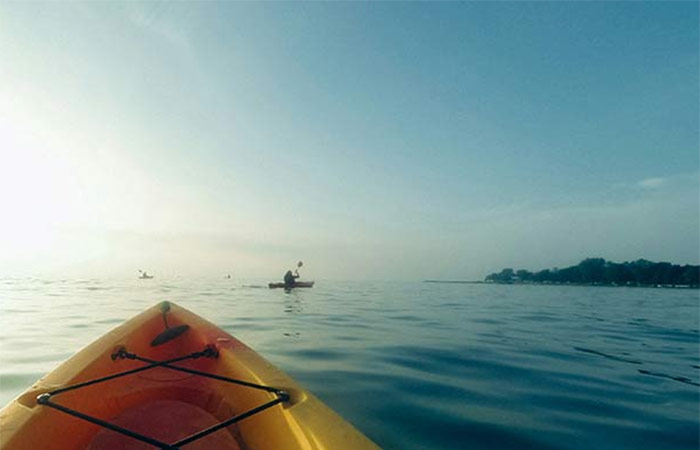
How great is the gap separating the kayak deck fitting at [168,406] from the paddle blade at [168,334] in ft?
0.05

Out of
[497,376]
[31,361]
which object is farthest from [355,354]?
[31,361]

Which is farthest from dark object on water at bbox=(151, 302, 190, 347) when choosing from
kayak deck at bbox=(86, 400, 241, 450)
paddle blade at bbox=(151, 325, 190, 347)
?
kayak deck at bbox=(86, 400, 241, 450)

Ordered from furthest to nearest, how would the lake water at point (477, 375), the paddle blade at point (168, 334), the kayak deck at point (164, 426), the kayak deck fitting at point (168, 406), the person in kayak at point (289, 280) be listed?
1. the person in kayak at point (289, 280)
2. the paddle blade at point (168, 334)
3. the lake water at point (477, 375)
4. the kayak deck at point (164, 426)
5. the kayak deck fitting at point (168, 406)

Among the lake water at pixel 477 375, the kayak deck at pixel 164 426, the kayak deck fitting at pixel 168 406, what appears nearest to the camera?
the kayak deck fitting at pixel 168 406

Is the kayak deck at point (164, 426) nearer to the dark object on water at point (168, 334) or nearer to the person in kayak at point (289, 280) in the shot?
the dark object on water at point (168, 334)

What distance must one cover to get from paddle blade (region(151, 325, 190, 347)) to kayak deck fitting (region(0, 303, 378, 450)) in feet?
0.05

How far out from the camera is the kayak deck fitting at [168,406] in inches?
91.8

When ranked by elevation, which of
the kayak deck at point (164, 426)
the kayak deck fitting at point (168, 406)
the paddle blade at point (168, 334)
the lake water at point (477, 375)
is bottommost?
the lake water at point (477, 375)

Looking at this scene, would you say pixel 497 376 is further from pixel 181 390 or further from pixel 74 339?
pixel 74 339

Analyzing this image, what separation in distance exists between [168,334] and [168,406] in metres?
1.48

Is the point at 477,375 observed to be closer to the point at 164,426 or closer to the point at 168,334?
the point at 164,426

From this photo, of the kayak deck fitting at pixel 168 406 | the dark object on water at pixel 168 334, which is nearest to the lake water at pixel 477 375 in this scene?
the kayak deck fitting at pixel 168 406

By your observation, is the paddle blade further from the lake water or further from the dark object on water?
the lake water

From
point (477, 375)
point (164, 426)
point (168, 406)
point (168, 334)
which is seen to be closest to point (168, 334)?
point (168, 334)
